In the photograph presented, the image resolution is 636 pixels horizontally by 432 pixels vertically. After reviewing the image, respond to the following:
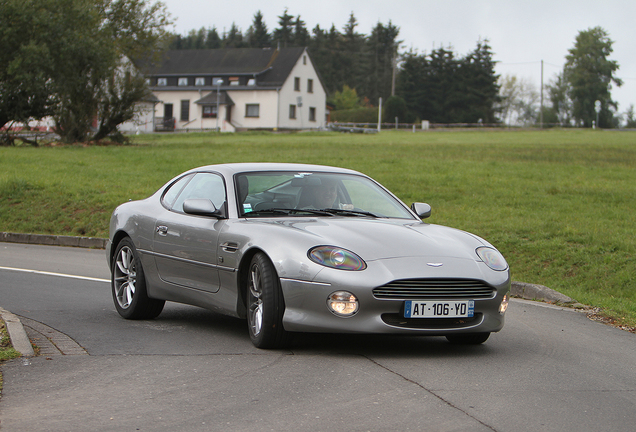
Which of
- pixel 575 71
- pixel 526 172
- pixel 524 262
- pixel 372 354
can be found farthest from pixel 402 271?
pixel 575 71

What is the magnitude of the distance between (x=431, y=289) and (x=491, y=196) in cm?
1299

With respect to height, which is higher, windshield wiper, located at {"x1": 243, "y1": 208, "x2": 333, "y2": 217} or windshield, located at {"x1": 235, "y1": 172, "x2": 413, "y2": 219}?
windshield, located at {"x1": 235, "y1": 172, "x2": 413, "y2": 219}

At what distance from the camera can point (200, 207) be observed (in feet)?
21.9

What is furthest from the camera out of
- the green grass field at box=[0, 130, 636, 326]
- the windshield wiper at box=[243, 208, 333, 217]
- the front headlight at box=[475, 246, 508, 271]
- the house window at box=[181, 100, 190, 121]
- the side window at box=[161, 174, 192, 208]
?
the house window at box=[181, 100, 190, 121]

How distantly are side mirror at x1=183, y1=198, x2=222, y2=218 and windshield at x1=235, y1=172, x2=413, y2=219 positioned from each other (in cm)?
25

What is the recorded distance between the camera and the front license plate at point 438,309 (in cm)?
576

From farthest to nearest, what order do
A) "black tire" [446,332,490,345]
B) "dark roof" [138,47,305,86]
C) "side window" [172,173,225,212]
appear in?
"dark roof" [138,47,305,86], "side window" [172,173,225,212], "black tire" [446,332,490,345]

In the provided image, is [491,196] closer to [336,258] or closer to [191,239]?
[191,239]

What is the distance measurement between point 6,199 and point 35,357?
591 inches

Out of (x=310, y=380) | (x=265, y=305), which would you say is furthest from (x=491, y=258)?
(x=310, y=380)

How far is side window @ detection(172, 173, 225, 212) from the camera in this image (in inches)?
281

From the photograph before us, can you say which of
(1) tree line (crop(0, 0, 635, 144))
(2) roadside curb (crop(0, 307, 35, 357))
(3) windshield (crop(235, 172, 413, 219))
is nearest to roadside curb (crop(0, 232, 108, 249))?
(2) roadside curb (crop(0, 307, 35, 357))

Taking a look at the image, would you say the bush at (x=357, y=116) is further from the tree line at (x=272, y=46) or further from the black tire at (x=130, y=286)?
the black tire at (x=130, y=286)

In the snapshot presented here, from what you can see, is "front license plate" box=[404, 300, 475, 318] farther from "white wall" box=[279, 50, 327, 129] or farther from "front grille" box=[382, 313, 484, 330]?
"white wall" box=[279, 50, 327, 129]
